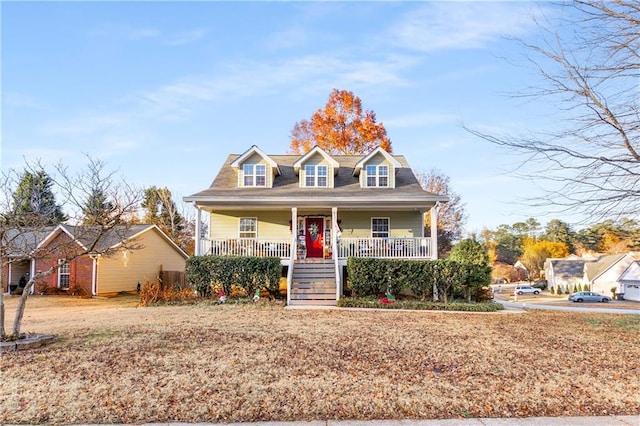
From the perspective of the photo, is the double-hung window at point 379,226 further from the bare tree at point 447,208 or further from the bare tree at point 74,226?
the bare tree at point 447,208

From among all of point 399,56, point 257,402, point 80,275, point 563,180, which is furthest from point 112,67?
point 80,275

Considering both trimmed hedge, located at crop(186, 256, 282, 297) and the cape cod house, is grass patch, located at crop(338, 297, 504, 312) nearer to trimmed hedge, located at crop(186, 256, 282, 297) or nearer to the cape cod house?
the cape cod house

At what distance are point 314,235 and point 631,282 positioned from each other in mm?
44452

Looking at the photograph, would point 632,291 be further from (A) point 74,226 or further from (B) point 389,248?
(A) point 74,226

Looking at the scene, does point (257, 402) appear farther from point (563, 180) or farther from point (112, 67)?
point (112, 67)

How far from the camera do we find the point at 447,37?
7871 millimetres

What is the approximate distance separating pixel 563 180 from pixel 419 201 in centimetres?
Result: 1057

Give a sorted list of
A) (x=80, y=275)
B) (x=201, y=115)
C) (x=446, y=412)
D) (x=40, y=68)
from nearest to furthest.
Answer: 1. (x=446, y=412)
2. (x=40, y=68)
3. (x=201, y=115)
4. (x=80, y=275)

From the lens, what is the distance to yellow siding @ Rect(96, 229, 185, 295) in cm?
2153

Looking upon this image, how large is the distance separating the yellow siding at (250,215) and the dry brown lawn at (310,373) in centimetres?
948

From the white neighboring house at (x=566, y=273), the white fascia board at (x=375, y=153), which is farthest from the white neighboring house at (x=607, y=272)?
the white fascia board at (x=375, y=153)

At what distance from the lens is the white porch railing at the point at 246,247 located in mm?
16641

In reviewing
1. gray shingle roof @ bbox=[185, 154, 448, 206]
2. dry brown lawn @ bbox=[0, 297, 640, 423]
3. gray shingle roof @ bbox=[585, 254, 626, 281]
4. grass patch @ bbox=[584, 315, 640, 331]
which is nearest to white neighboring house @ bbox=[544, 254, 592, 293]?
gray shingle roof @ bbox=[585, 254, 626, 281]

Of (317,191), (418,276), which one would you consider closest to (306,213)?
(317,191)
